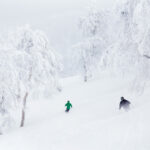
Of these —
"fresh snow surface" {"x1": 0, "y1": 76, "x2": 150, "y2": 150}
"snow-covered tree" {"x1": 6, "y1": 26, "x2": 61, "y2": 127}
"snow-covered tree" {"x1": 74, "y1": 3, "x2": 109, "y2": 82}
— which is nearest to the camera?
"fresh snow surface" {"x1": 0, "y1": 76, "x2": 150, "y2": 150}

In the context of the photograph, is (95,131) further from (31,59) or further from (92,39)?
(92,39)

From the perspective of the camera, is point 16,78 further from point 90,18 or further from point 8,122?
point 90,18

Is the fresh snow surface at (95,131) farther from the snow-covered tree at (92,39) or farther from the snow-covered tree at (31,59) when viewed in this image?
the snow-covered tree at (92,39)

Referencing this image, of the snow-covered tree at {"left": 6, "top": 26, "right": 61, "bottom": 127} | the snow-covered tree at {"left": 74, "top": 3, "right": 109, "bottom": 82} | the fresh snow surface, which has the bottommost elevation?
the fresh snow surface

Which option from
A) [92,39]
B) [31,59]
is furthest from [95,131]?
[92,39]

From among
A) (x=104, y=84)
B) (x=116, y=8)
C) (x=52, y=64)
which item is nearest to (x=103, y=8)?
(x=104, y=84)

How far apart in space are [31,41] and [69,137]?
8703 mm

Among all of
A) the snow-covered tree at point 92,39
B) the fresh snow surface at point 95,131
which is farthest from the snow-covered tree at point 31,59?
the snow-covered tree at point 92,39

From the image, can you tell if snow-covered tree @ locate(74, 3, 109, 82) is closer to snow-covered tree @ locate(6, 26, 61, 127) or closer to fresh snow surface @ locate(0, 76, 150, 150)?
fresh snow surface @ locate(0, 76, 150, 150)

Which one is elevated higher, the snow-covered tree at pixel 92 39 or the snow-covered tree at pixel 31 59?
the snow-covered tree at pixel 92 39

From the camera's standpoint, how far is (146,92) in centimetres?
1869

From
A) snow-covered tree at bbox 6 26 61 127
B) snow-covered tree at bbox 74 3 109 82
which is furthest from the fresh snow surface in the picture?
snow-covered tree at bbox 74 3 109 82

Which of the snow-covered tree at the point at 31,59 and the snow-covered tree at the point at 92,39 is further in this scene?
the snow-covered tree at the point at 92,39

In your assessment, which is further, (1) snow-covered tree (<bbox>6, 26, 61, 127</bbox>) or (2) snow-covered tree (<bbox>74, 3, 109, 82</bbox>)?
(2) snow-covered tree (<bbox>74, 3, 109, 82</bbox>)
